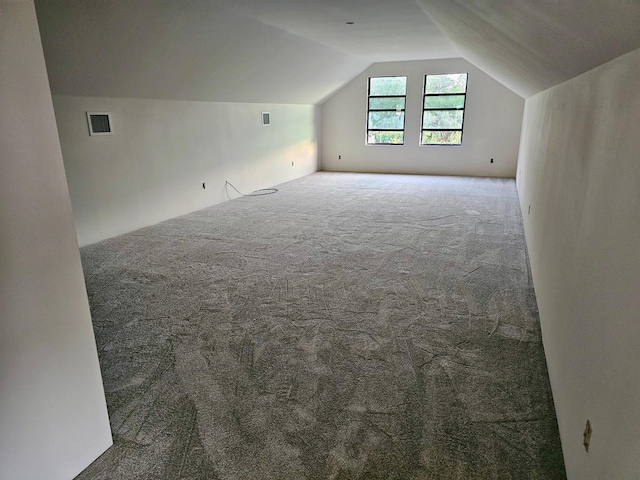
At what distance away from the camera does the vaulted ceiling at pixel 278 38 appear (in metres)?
1.62

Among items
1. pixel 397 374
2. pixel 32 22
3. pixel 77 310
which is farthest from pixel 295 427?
pixel 32 22

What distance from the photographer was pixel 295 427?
1856 millimetres

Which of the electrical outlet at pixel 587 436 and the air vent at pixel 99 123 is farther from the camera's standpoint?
the air vent at pixel 99 123

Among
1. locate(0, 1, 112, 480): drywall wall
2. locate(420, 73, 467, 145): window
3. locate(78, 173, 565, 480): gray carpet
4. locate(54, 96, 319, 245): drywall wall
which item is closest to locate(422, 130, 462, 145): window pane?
locate(420, 73, 467, 145): window

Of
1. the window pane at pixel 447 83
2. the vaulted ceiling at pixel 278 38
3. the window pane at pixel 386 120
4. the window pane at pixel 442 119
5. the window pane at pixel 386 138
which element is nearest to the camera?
the vaulted ceiling at pixel 278 38

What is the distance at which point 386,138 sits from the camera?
31.2 feet

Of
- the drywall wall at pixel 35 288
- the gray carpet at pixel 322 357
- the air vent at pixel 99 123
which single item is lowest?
the gray carpet at pixel 322 357

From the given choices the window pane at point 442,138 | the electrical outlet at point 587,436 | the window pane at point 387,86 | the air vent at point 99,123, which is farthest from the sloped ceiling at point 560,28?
the window pane at point 387,86

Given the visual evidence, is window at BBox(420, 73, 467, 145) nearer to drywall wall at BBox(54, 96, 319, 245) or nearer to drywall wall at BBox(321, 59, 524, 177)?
drywall wall at BBox(321, 59, 524, 177)

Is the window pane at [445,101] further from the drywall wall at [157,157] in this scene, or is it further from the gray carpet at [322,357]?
the gray carpet at [322,357]

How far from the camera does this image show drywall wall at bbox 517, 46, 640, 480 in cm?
107

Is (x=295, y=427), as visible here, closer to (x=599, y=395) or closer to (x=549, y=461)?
(x=549, y=461)

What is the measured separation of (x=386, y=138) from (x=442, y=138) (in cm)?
123

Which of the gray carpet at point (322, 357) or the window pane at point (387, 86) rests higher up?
the window pane at point (387, 86)
